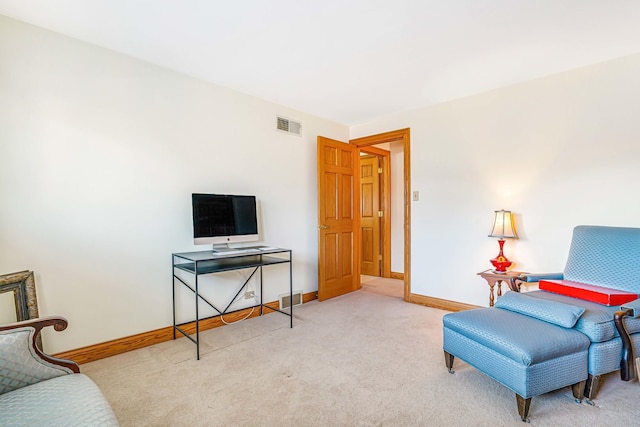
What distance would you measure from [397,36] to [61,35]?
2.46 meters

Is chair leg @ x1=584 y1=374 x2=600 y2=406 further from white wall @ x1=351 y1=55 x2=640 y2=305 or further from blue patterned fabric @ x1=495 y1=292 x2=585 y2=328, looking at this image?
white wall @ x1=351 y1=55 x2=640 y2=305

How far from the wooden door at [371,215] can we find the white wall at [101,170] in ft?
9.10

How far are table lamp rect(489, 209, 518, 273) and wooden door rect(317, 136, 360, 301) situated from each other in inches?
72.4

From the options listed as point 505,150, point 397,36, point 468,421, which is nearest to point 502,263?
point 505,150

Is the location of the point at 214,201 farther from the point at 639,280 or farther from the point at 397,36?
the point at 639,280

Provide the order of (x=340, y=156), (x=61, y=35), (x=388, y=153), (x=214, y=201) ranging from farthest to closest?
(x=388, y=153) < (x=340, y=156) < (x=214, y=201) < (x=61, y=35)

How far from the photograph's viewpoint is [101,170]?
7.95 ft

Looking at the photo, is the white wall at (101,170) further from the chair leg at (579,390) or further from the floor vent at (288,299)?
the chair leg at (579,390)

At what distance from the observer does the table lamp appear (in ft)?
9.89

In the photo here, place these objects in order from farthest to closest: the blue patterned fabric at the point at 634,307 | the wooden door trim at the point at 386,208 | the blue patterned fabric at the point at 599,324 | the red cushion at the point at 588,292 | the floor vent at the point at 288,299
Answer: the wooden door trim at the point at 386,208
the floor vent at the point at 288,299
the red cushion at the point at 588,292
the blue patterned fabric at the point at 634,307
the blue patterned fabric at the point at 599,324

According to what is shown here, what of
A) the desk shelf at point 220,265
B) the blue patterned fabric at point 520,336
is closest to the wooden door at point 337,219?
the desk shelf at point 220,265

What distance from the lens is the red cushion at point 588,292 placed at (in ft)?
6.70

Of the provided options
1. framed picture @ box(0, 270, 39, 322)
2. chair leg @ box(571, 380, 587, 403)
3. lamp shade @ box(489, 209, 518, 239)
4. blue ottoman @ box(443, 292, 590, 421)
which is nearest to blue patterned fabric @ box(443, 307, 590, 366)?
blue ottoman @ box(443, 292, 590, 421)

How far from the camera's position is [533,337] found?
1727 millimetres
